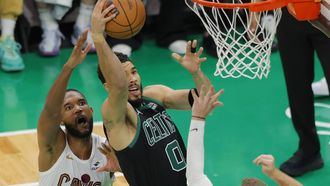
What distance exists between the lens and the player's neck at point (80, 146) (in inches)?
198

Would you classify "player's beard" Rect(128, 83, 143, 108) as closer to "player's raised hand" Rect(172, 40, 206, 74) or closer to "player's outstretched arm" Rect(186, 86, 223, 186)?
"player's raised hand" Rect(172, 40, 206, 74)

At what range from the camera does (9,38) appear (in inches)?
322

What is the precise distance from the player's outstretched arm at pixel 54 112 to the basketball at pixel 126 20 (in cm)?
19

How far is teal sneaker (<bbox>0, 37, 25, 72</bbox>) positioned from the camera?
8.04m

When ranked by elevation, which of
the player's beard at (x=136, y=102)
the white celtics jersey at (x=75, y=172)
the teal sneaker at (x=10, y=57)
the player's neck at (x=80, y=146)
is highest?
the player's beard at (x=136, y=102)

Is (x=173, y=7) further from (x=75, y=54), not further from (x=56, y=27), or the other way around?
(x=75, y=54)

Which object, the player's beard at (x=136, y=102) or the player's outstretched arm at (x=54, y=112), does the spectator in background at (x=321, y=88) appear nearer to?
the player's beard at (x=136, y=102)

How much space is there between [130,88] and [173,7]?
4.01 meters

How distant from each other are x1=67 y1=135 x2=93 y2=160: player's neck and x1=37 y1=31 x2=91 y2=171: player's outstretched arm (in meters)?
0.13

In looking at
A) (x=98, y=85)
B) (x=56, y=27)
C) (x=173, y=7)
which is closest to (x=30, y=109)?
(x=98, y=85)

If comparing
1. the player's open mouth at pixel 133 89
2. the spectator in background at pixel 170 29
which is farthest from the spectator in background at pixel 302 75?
the spectator in background at pixel 170 29

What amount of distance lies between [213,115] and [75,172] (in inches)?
94.6

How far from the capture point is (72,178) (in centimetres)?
500

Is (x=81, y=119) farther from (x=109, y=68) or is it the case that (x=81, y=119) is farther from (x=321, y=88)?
(x=321, y=88)
